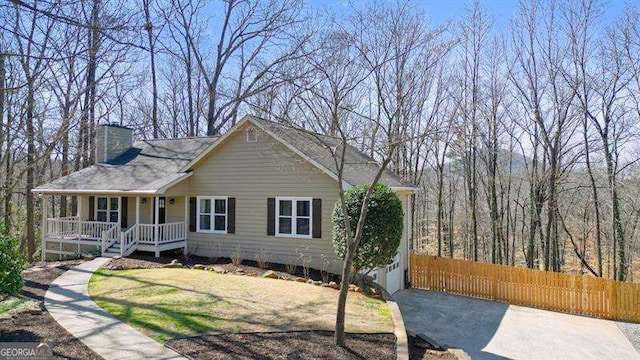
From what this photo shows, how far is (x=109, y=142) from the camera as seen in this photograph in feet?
62.9

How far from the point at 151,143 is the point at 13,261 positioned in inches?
536

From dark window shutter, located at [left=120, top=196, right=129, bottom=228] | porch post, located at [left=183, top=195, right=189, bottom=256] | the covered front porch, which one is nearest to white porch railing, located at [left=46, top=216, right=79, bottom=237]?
the covered front porch

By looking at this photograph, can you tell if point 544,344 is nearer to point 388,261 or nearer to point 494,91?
point 388,261

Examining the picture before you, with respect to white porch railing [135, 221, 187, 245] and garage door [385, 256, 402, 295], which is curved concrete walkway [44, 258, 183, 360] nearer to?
white porch railing [135, 221, 187, 245]

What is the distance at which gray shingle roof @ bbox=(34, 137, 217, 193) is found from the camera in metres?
15.6

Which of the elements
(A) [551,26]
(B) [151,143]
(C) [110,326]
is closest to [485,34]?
(A) [551,26]

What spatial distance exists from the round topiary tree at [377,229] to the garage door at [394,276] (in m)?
2.43

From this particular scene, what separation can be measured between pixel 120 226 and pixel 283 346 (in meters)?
11.8

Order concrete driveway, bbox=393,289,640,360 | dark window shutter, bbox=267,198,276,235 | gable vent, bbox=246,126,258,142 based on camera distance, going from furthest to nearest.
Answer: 1. gable vent, bbox=246,126,258,142
2. dark window shutter, bbox=267,198,276,235
3. concrete driveway, bbox=393,289,640,360

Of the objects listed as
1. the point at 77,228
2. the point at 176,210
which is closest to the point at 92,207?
the point at 77,228

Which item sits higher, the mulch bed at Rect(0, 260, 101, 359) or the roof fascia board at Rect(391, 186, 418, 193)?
the roof fascia board at Rect(391, 186, 418, 193)

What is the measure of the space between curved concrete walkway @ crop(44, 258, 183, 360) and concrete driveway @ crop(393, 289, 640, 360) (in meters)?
6.26

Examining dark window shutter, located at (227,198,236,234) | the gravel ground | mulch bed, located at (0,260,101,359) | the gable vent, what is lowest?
the gravel ground

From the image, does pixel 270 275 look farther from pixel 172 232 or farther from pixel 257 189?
pixel 172 232
